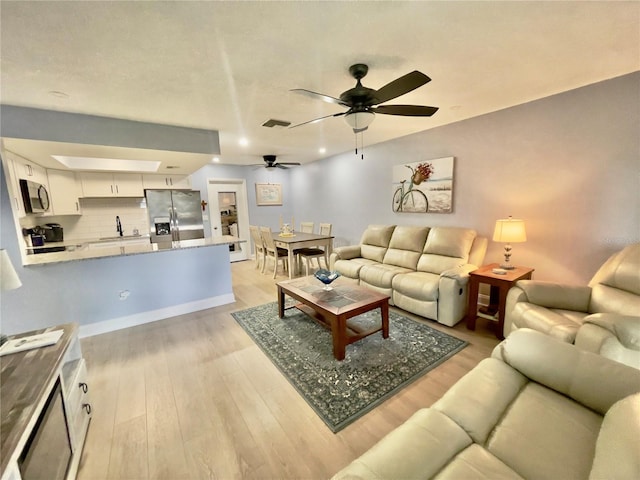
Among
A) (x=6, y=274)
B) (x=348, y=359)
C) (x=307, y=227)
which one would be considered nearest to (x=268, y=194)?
(x=307, y=227)

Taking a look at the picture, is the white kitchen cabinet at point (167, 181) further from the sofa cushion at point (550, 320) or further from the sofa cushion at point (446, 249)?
the sofa cushion at point (550, 320)

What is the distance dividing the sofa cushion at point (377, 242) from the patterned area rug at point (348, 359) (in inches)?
45.5

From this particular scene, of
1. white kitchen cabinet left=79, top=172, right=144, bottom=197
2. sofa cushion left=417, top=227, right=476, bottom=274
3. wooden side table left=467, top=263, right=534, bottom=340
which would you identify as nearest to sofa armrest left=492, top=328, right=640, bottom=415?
wooden side table left=467, top=263, right=534, bottom=340

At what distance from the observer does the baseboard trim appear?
9.65 feet

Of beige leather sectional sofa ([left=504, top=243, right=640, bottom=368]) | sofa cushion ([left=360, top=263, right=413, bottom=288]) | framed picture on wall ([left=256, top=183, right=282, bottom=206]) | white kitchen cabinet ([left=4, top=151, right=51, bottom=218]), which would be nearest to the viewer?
→ beige leather sectional sofa ([left=504, top=243, right=640, bottom=368])

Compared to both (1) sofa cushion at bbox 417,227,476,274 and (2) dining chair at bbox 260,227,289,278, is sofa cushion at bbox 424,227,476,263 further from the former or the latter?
(2) dining chair at bbox 260,227,289,278

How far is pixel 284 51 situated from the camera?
178 cm

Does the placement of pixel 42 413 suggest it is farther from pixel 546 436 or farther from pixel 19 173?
pixel 19 173

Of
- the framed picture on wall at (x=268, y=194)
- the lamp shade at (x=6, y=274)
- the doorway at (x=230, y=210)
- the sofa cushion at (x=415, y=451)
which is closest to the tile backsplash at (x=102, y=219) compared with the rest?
the doorway at (x=230, y=210)

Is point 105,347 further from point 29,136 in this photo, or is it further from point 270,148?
point 270,148

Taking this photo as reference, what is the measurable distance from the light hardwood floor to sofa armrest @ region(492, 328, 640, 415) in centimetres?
72

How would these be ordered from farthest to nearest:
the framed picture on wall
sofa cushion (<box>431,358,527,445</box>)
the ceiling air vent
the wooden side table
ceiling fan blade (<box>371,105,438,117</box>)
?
the framed picture on wall < the ceiling air vent < the wooden side table < ceiling fan blade (<box>371,105,438,117</box>) < sofa cushion (<box>431,358,527,445</box>)

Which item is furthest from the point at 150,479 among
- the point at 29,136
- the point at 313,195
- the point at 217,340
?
the point at 313,195

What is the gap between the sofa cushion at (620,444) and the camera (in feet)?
2.37
